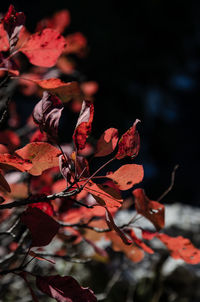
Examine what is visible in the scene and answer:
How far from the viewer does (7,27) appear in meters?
0.53

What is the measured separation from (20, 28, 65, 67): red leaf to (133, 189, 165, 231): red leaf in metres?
0.27

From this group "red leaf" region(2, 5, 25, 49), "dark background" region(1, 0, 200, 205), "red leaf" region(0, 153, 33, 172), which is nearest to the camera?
"red leaf" region(0, 153, 33, 172)

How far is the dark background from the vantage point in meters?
3.69

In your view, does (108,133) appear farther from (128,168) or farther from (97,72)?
(97,72)

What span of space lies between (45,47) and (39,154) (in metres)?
0.23

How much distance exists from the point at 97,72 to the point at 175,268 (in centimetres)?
255

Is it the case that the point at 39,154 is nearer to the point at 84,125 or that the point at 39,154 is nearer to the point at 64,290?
the point at 84,125

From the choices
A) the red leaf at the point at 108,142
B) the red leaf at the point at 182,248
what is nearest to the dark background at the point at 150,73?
the red leaf at the point at 182,248

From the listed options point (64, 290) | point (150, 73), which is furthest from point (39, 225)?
point (150, 73)

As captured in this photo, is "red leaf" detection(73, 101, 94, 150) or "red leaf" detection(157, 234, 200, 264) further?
"red leaf" detection(157, 234, 200, 264)

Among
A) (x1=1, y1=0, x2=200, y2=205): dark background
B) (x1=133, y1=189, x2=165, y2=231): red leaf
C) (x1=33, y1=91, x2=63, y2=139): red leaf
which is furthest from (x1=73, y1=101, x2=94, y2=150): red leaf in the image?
(x1=1, y1=0, x2=200, y2=205): dark background

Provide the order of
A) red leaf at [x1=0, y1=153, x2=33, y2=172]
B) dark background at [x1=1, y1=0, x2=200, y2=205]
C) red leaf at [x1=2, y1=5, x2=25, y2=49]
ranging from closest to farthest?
red leaf at [x1=0, y1=153, x2=33, y2=172] → red leaf at [x1=2, y1=5, x2=25, y2=49] → dark background at [x1=1, y1=0, x2=200, y2=205]

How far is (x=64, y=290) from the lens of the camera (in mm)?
463

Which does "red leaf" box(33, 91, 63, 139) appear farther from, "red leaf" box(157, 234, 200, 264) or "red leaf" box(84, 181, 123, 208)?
"red leaf" box(157, 234, 200, 264)
